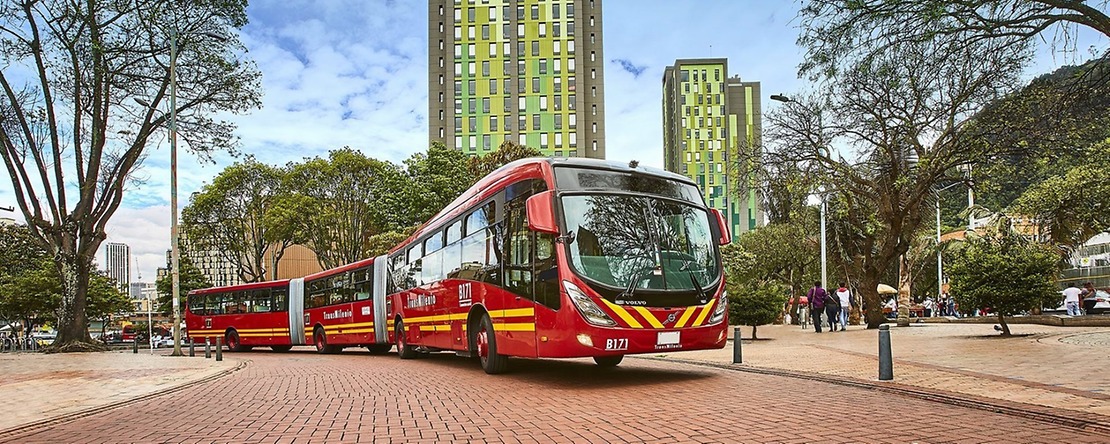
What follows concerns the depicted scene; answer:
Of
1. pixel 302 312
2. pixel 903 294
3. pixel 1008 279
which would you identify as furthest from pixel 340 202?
pixel 1008 279

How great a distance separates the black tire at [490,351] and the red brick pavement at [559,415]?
40cm

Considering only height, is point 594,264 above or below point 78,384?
above

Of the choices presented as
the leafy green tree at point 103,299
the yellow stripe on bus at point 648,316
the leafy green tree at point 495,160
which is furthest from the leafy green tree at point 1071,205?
the leafy green tree at point 103,299

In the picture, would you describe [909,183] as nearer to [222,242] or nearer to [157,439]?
[157,439]

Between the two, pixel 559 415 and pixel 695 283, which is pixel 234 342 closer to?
pixel 695 283

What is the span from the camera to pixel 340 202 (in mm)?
45531

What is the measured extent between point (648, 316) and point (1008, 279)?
35.3 feet

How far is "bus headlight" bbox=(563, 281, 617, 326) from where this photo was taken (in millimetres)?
10164

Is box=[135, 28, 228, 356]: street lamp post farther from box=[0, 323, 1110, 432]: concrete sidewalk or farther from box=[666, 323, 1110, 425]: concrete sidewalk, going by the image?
box=[666, 323, 1110, 425]: concrete sidewalk

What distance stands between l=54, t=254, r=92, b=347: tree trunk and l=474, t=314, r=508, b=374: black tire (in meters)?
18.9

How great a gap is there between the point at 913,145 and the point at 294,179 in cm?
3367

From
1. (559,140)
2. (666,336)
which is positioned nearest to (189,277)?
(559,140)

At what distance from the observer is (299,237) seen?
4562 centimetres

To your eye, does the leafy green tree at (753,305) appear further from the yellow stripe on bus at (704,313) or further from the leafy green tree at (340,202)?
the leafy green tree at (340,202)
